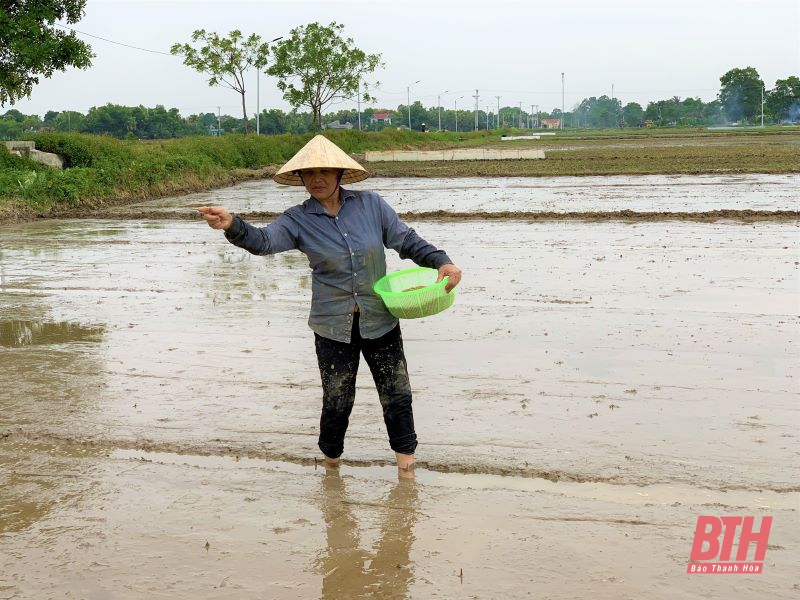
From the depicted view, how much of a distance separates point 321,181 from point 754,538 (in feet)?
8.29

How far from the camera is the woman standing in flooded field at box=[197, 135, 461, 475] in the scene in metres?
4.68

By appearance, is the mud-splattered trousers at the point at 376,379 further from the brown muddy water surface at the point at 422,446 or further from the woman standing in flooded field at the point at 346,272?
the brown muddy water surface at the point at 422,446

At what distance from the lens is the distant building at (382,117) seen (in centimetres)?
15825

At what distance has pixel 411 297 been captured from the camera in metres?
4.53

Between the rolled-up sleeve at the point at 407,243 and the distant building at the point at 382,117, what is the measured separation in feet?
491

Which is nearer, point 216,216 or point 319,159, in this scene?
point 216,216

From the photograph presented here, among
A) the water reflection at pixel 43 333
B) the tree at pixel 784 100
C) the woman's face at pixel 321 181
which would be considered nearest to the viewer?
the woman's face at pixel 321 181

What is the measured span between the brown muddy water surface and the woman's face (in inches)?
56.4

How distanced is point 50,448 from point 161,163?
888 inches

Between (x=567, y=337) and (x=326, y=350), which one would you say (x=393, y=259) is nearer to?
(x=567, y=337)

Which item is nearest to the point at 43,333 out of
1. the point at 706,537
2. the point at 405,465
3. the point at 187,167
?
the point at 405,465

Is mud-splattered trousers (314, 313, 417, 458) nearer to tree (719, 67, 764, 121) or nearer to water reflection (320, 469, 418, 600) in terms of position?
water reflection (320, 469, 418, 600)

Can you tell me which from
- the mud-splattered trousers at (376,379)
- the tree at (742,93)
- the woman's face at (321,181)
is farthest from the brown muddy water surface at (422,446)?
the tree at (742,93)

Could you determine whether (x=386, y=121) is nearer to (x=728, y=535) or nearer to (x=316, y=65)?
(x=316, y=65)
